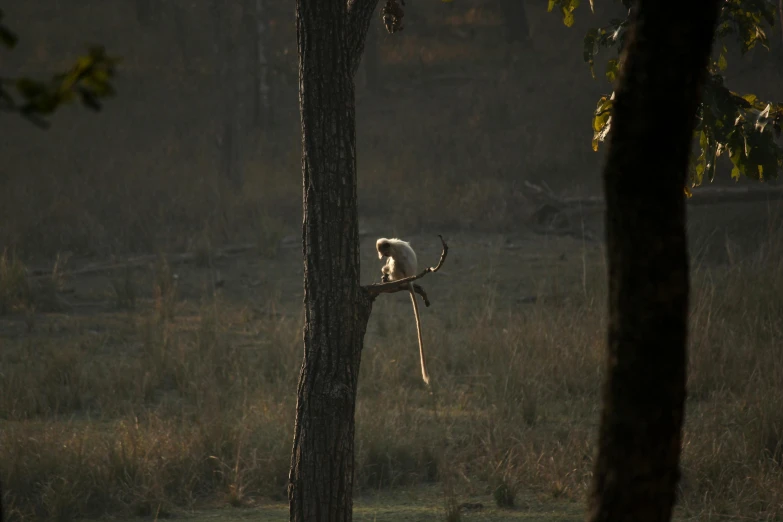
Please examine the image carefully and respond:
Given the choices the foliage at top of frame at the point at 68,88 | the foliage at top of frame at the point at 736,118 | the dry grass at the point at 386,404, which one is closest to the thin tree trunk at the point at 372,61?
the dry grass at the point at 386,404

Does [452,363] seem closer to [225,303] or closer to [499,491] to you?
[499,491]

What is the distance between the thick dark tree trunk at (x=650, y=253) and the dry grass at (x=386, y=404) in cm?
364

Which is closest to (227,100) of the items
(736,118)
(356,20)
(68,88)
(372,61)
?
(372,61)

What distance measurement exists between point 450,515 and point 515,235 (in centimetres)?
1068

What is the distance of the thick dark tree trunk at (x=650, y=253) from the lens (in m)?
2.24

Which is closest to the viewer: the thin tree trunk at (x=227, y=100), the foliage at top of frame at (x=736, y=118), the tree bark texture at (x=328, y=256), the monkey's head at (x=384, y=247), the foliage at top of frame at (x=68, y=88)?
the foliage at top of frame at (x=68, y=88)

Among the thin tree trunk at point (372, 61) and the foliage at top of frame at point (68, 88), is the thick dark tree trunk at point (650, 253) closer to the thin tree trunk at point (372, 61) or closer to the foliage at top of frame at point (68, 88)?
the foliage at top of frame at point (68, 88)

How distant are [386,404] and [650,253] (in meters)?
5.95

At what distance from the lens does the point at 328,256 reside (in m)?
4.55

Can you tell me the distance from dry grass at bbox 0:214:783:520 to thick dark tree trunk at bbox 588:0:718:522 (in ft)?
11.9

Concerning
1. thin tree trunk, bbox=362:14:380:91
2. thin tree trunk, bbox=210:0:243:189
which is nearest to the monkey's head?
thin tree trunk, bbox=210:0:243:189

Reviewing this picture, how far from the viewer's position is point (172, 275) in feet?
45.1

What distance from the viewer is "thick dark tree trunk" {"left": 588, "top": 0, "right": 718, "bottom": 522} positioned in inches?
88.0

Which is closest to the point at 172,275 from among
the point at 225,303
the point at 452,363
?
the point at 225,303
